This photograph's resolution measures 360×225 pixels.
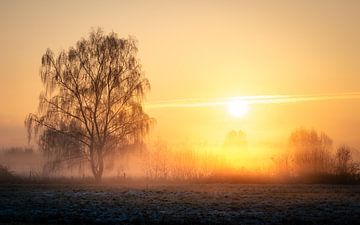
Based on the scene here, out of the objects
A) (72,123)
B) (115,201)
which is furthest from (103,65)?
(115,201)

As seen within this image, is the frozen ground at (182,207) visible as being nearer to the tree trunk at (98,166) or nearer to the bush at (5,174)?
the bush at (5,174)

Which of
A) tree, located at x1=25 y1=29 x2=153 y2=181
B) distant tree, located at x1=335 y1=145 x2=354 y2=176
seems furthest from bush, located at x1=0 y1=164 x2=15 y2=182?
distant tree, located at x1=335 y1=145 x2=354 y2=176

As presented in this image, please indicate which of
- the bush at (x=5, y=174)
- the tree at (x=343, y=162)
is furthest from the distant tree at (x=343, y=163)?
the bush at (x=5, y=174)

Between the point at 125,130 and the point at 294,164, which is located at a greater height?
the point at 125,130

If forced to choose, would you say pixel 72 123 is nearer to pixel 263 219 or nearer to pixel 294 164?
pixel 294 164

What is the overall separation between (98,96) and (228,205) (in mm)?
25743

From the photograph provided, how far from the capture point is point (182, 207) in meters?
24.9

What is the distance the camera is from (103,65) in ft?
160

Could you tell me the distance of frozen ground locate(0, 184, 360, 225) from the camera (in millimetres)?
22406

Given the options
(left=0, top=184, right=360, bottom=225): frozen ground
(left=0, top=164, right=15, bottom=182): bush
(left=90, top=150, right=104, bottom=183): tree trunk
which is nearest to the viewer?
(left=0, top=184, right=360, bottom=225): frozen ground

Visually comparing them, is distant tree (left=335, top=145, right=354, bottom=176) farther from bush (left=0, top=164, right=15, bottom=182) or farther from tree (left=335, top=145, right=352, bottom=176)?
bush (left=0, top=164, right=15, bottom=182)

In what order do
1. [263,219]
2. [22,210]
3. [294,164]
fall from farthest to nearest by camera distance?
[294,164]
[22,210]
[263,219]

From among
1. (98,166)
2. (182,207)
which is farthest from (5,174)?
(182,207)

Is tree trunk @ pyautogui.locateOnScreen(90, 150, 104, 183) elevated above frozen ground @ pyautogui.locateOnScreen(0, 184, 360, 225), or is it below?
above
